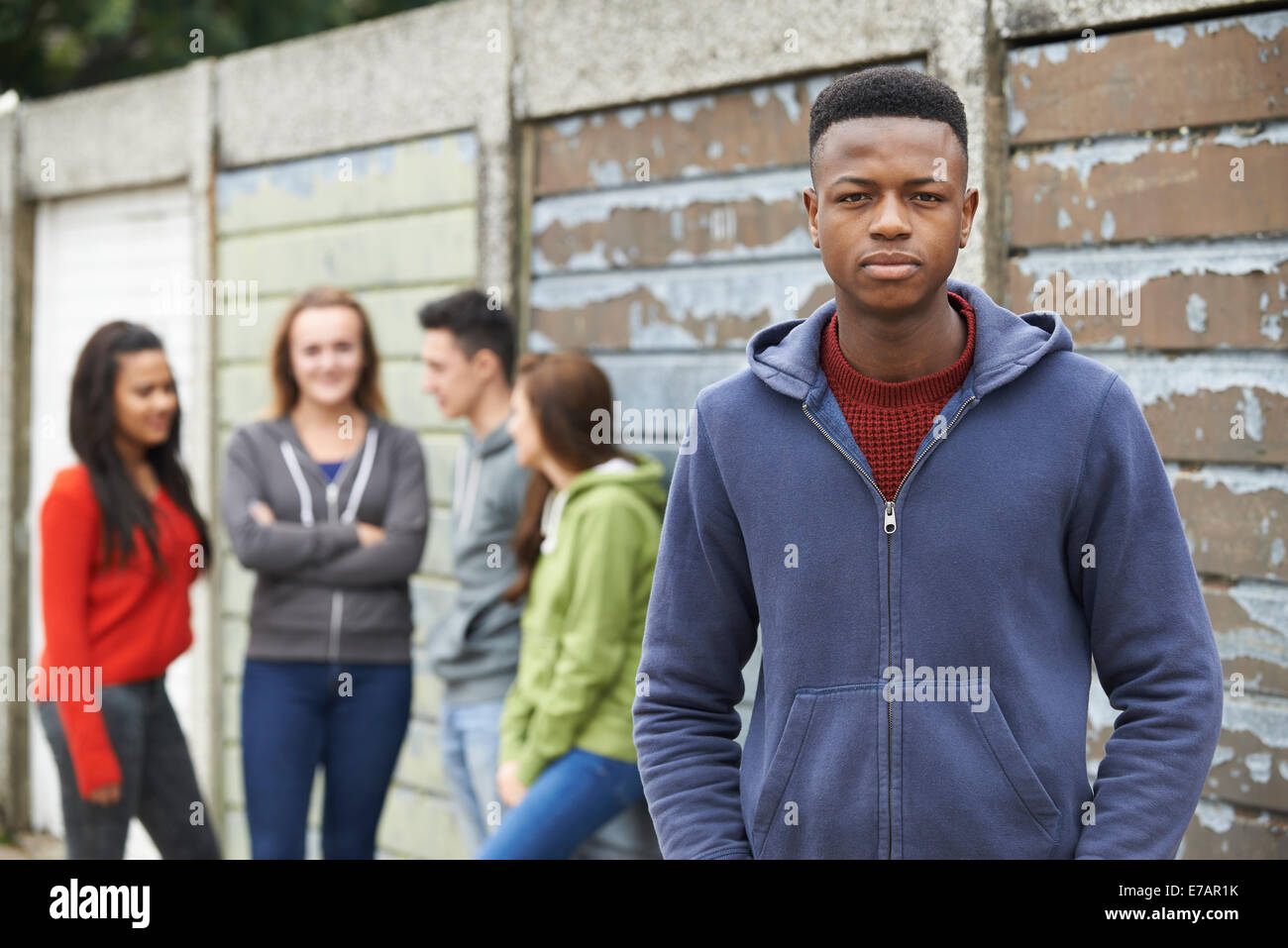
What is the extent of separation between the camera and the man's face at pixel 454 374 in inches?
187

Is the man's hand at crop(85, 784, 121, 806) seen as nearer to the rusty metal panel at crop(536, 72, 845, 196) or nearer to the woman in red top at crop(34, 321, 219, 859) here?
the woman in red top at crop(34, 321, 219, 859)

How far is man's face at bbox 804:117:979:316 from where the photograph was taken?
6.68ft

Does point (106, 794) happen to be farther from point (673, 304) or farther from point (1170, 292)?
point (1170, 292)

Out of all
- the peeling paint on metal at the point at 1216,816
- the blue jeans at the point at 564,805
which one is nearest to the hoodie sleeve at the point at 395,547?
the blue jeans at the point at 564,805

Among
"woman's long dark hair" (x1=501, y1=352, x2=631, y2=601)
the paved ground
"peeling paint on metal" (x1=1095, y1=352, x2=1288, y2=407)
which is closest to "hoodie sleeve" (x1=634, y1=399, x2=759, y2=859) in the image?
"peeling paint on metal" (x1=1095, y1=352, x2=1288, y2=407)

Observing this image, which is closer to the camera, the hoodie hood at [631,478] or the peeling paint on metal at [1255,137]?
the peeling paint on metal at [1255,137]

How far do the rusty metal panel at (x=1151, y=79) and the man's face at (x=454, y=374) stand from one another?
1.84 meters

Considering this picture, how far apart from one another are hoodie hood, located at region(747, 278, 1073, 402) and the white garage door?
4907 millimetres

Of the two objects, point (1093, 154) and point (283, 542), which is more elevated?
point (1093, 154)

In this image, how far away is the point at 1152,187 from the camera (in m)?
3.58

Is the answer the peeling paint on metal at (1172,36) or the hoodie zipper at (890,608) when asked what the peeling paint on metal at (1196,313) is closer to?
the peeling paint on metal at (1172,36)

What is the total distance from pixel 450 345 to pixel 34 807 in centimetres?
457

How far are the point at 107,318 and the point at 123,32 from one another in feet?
13.5

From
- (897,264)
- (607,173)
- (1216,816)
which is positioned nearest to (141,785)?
(607,173)
